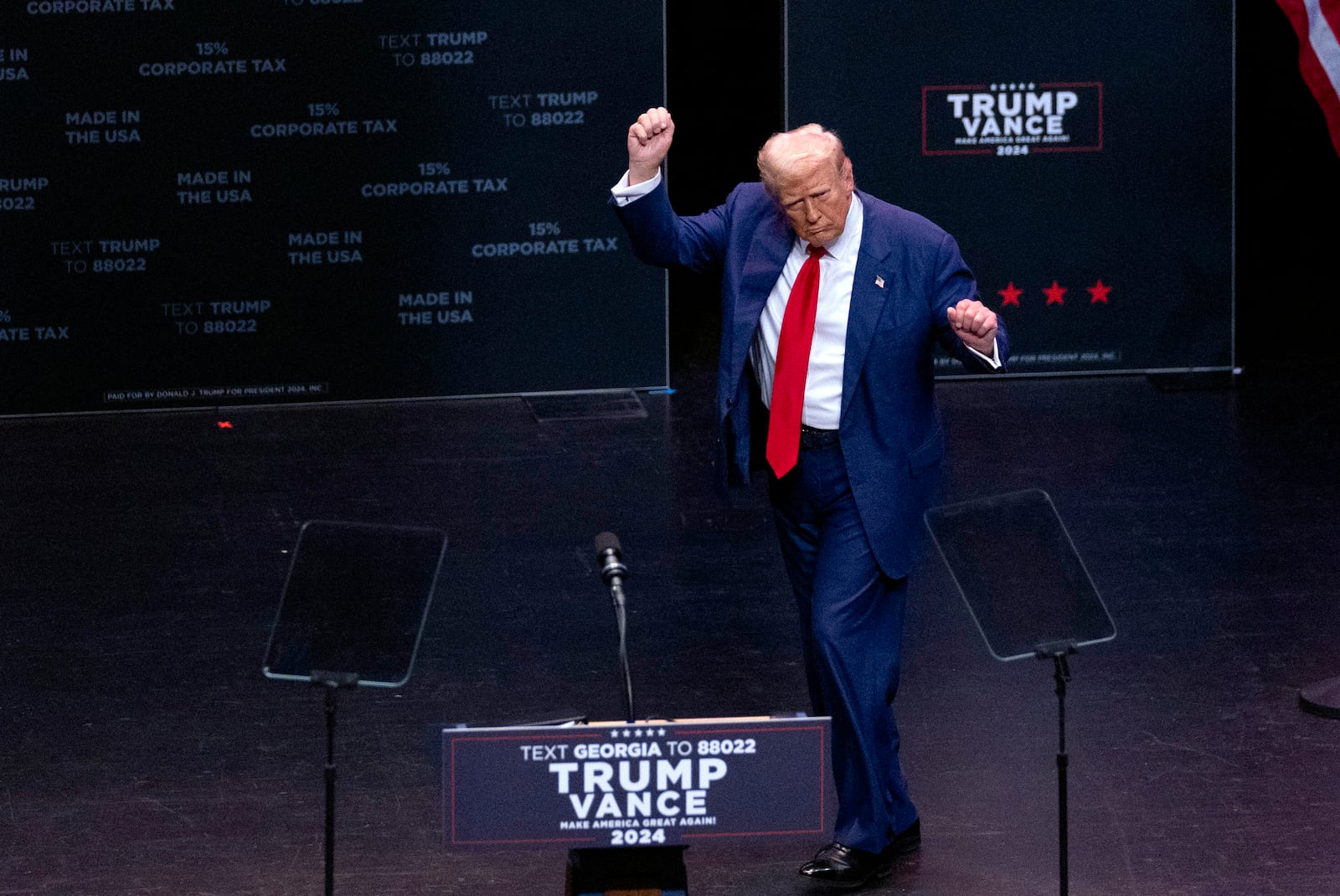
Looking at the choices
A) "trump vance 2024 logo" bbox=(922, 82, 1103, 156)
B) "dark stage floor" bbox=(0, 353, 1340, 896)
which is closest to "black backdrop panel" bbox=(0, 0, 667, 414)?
"dark stage floor" bbox=(0, 353, 1340, 896)

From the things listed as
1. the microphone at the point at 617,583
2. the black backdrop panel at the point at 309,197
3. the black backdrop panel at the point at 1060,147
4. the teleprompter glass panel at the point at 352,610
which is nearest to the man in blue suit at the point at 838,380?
the microphone at the point at 617,583

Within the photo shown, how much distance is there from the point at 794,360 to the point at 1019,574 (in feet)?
2.33

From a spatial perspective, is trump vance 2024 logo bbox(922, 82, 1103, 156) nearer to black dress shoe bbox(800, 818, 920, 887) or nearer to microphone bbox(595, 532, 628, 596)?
black dress shoe bbox(800, 818, 920, 887)

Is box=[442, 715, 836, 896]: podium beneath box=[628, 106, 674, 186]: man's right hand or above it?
beneath

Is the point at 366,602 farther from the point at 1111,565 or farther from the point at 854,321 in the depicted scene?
the point at 1111,565

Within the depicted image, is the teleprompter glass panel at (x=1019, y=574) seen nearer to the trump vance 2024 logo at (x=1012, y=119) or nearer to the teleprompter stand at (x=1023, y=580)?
the teleprompter stand at (x=1023, y=580)

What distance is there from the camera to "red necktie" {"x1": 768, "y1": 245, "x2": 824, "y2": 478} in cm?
411

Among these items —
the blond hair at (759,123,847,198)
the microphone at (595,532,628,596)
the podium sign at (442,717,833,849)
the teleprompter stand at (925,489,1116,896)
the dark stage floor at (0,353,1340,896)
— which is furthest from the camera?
the dark stage floor at (0,353,1340,896)

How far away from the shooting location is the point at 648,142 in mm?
4070

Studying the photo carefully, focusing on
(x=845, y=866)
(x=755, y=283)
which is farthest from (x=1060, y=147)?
(x=845, y=866)

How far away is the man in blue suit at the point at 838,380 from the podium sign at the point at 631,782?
1050mm

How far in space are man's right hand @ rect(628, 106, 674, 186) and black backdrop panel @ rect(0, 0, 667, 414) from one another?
14.9ft

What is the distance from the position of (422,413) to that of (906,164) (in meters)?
2.46

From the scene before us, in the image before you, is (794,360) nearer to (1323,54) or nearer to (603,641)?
(603,641)
